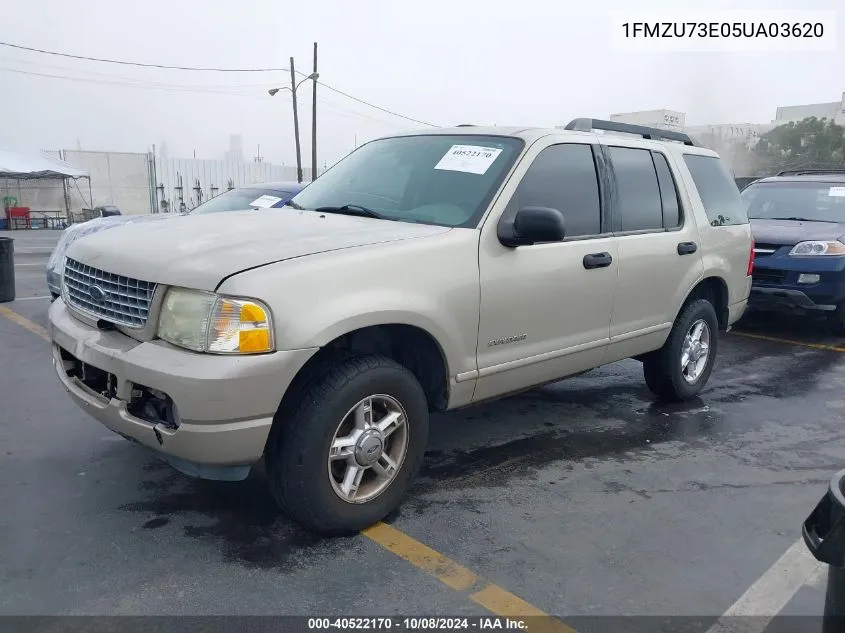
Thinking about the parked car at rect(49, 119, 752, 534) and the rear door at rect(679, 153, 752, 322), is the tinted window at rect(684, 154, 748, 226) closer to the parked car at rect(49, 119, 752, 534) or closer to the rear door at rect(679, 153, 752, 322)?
the rear door at rect(679, 153, 752, 322)

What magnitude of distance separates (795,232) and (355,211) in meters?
5.90

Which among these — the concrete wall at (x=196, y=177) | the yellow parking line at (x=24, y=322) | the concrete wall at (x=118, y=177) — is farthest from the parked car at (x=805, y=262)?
the concrete wall at (x=118, y=177)

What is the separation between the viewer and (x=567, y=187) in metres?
3.90

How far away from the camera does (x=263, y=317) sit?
2.60m

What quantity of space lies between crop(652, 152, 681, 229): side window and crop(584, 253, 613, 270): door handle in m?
0.84

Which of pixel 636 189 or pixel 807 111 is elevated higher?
pixel 807 111

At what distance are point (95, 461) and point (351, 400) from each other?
5.89 feet

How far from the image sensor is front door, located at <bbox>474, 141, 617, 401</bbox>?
3.41 meters

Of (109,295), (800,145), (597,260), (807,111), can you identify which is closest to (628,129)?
(597,260)

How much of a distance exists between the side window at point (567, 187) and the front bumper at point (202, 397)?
1.62 metres

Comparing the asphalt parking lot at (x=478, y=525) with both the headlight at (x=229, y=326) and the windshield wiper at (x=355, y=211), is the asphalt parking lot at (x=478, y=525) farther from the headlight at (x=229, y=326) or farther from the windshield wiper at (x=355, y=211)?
the windshield wiper at (x=355, y=211)

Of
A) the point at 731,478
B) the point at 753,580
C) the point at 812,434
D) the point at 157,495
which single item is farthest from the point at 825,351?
the point at 157,495

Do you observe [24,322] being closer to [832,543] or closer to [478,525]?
[478,525]

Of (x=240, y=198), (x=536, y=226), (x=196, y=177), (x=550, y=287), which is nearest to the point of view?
(x=536, y=226)
